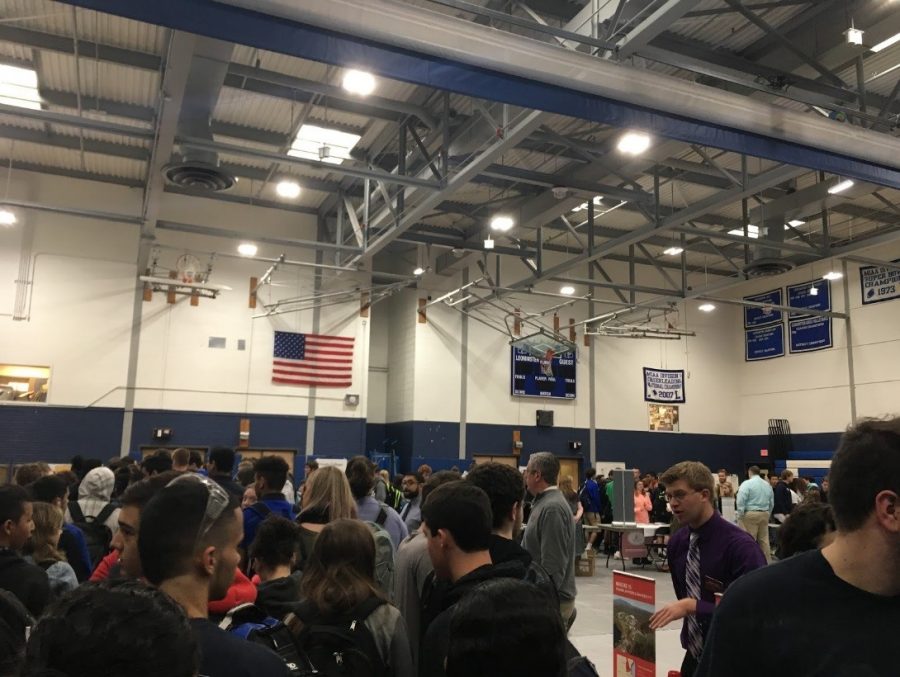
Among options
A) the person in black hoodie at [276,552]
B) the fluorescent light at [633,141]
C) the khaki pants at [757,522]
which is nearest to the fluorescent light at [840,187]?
the fluorescent light at [633,141]

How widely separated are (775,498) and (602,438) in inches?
313

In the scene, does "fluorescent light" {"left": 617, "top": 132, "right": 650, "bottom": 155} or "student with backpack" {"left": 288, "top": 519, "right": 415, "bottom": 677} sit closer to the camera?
"student with backpack" {"left": 288, "top": 519, "right": 415, "bottom": 677}

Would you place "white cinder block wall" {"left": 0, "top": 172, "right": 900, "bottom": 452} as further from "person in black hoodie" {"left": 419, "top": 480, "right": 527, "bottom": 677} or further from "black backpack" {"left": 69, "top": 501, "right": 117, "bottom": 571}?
"person in black hoodie" {"left": 419, "top": 480, "right": 527, "bottom": 677}

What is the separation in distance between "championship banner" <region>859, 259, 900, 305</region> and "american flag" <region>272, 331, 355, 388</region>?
1369cm

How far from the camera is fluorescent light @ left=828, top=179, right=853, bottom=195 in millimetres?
10773

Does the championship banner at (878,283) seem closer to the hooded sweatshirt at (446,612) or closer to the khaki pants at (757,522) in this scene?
the khaki pants at (757,522)

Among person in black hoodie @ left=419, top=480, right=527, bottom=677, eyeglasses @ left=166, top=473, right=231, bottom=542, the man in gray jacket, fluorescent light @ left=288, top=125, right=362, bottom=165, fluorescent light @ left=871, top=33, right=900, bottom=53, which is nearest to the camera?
eyeglasses @ left=166, top=473, right=231, bottom=542

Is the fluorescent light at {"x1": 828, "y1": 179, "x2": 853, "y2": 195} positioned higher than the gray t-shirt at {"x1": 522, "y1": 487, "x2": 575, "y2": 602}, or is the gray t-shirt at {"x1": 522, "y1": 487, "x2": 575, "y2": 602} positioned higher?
the fluorescent light at {"x1": 828, "y1": 179, "x2": 853, "y2": 195}

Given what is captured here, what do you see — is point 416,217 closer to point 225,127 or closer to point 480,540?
point 225,127

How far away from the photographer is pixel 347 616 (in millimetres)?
2295

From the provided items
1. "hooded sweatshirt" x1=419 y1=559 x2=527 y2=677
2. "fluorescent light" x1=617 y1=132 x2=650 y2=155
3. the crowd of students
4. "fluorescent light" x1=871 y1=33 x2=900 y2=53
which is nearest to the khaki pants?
"fluorescent light" x1=617 y1=132 x2=650 y2=155

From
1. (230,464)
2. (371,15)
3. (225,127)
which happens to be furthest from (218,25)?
(225,127)

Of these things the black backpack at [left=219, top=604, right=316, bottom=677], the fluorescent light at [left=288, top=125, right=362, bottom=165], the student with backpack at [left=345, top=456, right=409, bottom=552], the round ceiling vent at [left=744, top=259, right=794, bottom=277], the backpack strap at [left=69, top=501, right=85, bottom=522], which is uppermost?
the fluorescent light at [left=288, top=125, right=362, bottom=165]

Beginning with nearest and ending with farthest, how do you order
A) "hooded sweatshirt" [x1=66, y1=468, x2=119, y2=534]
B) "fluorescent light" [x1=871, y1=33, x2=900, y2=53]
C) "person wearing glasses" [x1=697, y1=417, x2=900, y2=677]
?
"person wearing glasses" [x1=697, y1=417, x2=900, y2=677], "hooded sweatshirt" [x1=66, y1=468, x2=119, y2=534], "fluorescent light" [x1=871, y1=33, x2=900, y2=53]
